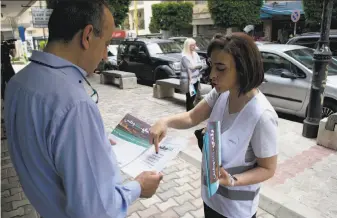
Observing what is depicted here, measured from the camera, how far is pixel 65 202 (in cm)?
107

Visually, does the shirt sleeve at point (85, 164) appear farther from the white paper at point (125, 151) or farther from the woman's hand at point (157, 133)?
the woman's hand at point (157, 133)

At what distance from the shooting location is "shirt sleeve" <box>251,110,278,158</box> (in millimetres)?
1415

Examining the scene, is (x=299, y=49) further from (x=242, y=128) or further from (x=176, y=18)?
(x=176, y=18)

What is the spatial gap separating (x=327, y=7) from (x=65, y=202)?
15.1 feet

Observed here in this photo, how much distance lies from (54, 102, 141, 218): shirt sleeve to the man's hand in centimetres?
23

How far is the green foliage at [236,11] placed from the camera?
63.9 feet

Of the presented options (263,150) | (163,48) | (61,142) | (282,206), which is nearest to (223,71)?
(263,150)

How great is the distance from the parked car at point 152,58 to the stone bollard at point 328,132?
527cm

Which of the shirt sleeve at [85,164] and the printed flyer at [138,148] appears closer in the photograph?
the shirt sleeve at [85,164]

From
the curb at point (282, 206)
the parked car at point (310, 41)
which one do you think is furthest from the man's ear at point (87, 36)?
the parked car at point (310, 41)

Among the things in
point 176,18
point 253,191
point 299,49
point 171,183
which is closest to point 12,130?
point 253,191

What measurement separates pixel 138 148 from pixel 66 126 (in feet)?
2.38

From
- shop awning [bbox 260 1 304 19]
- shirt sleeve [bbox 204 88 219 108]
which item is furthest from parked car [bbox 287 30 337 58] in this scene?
shop awning [bbox 260 1 304 19]

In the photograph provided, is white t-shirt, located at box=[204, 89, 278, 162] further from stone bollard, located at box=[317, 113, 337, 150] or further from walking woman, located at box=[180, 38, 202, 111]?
walking woman, located at box=[180, 38, 202, 111]
